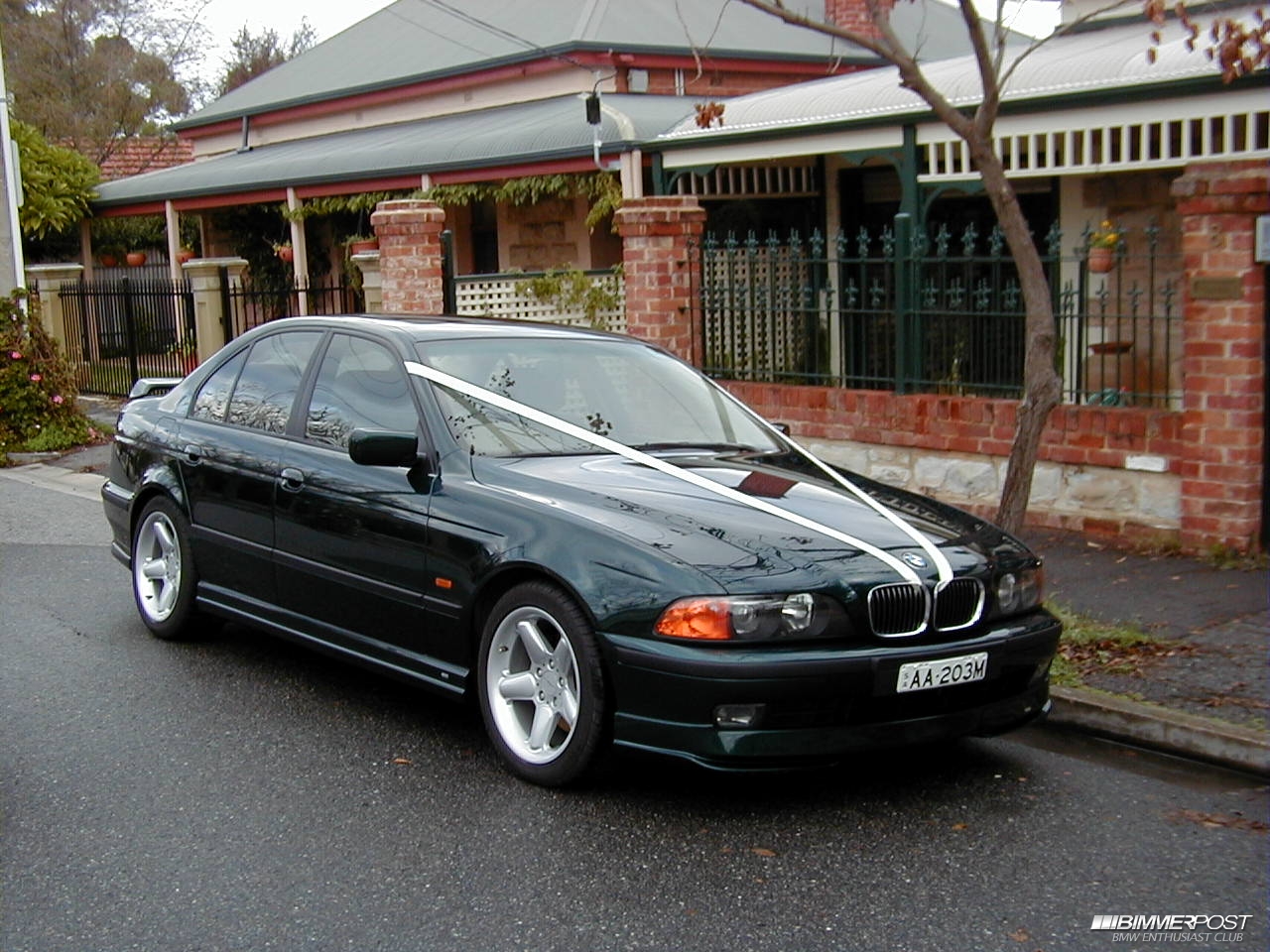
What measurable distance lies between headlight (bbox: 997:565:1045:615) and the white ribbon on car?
0.30m

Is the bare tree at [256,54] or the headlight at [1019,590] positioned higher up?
the bare tree at [256,54]

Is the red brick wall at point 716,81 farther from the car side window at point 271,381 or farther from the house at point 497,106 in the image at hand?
the car side window at point 271,381

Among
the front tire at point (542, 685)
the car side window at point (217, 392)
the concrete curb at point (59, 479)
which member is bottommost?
the concrete curb at point (59, 479)

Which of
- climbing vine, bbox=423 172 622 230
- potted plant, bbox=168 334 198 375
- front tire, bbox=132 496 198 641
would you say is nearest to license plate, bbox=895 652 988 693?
front tire, bbox=132 496 198 641

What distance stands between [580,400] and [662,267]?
6061 millimetres

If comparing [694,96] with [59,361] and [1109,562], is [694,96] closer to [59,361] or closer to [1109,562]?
[59,361]

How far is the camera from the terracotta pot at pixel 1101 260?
955cm

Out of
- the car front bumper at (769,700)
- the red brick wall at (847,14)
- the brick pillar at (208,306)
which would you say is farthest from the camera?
the red brick wall at (847,14)

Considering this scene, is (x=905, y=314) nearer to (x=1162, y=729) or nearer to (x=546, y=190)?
Answer: (x=1162, y=729)

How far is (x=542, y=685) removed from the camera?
16.7 ft

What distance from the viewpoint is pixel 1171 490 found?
885 centimetres

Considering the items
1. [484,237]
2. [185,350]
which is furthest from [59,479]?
[484,237]

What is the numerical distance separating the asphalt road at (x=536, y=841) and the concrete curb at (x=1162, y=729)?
87mm

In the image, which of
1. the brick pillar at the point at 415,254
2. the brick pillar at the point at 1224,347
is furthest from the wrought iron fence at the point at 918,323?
the brick pillar at the point at 415,254
